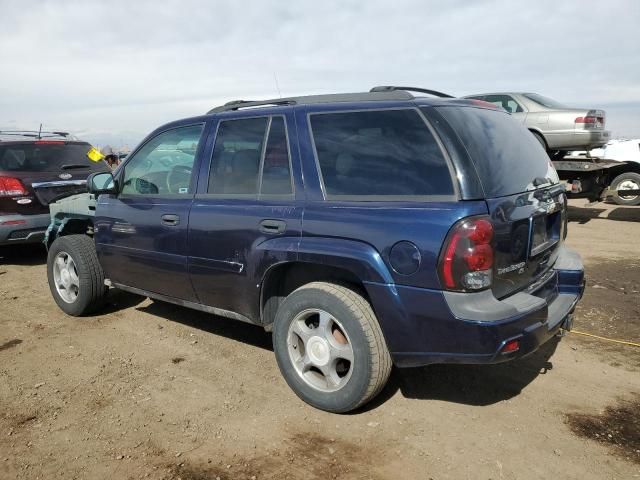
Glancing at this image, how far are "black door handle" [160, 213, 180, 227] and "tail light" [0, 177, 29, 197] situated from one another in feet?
13.1

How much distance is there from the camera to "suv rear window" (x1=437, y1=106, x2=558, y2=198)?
2.85m

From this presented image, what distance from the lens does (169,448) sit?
293 cm

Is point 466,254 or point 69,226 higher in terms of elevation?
point 466,254

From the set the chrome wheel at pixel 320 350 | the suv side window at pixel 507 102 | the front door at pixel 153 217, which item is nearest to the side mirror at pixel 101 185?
the front door at pixel 153 217

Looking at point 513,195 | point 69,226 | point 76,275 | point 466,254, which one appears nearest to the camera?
point 466,254

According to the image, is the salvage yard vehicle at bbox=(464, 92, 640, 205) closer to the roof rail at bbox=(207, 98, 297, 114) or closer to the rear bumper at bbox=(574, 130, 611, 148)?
the rear bumper at bbox=(574, 130, 611, 148)

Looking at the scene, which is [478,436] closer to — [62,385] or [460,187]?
[460,187]

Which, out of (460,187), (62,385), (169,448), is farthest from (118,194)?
(460,187)

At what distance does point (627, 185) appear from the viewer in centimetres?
1061

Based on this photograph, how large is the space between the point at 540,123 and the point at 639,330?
6773 mm

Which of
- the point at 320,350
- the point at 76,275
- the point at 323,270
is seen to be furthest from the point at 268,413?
the point at 76,275

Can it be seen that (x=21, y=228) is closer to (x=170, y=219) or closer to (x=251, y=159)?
(x=170, y=219)

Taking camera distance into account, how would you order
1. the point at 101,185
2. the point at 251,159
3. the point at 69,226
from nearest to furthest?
the point at 251,159, the point at 101,185, the point at 69,226

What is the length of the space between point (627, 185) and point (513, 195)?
923 cm
